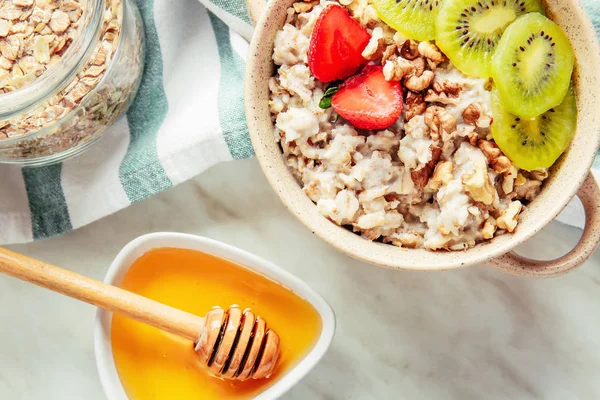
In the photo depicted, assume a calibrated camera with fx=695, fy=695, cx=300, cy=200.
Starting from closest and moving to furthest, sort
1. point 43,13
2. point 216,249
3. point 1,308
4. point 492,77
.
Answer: point 492,77 → point 43,13 → point 216,249 → point 1,308

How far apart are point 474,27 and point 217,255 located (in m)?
0.64

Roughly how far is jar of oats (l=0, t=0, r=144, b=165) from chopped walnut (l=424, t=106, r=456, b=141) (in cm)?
59

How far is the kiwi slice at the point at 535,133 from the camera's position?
42.1 inches

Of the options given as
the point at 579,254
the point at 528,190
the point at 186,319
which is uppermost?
the point at 528,190

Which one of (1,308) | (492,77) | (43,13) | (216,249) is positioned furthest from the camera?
(1,308)

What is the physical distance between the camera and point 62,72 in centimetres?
117

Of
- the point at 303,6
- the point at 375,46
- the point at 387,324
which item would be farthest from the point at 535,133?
the point at 387,324

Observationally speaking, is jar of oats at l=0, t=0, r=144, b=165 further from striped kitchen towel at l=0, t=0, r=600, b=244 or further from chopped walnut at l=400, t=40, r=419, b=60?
Result: chopped walnut at l=400, t=40, r=419, b=60

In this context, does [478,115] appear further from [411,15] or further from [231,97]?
[231,97]

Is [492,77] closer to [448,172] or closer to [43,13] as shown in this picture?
[448,172]

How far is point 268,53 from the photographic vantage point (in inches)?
45.4

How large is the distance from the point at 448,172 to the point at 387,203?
0.11 meters

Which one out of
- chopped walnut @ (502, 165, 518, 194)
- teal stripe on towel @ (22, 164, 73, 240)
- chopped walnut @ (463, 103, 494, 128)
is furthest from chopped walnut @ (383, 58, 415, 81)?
teal stripe on towel @ (22, 164, 73, 240)

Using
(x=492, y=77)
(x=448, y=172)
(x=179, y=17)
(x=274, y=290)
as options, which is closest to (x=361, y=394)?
(x=274, y=290)
